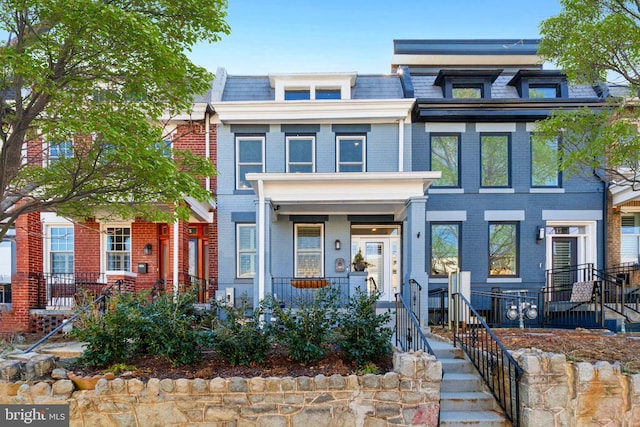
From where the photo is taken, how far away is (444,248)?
1183 cm

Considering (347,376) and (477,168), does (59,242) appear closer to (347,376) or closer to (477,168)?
(347,376)

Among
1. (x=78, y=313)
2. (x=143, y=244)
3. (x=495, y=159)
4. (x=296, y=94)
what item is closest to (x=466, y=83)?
(x=495, y=159)

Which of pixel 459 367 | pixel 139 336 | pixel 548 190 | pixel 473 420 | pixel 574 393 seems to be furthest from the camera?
pixel 548 190

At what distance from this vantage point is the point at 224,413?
4.93 metres

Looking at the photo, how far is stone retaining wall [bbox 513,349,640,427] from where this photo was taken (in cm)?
478

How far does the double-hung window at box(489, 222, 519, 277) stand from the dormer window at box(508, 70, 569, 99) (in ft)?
13.4

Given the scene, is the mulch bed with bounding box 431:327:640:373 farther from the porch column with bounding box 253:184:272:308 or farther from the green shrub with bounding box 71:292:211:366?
the green shrub with bounding box 71:292:211:366

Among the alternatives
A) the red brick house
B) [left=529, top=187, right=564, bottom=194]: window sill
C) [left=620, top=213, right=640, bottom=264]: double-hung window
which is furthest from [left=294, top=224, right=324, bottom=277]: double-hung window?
[left=620, top=213, right=640, bottom=264]: double-hung window

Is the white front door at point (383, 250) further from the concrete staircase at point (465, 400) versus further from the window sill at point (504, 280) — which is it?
Answer: the concrete staircase at point (465, 400)

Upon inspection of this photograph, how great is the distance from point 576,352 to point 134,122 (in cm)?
757

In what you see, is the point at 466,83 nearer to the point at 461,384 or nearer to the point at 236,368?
the point at 461,384

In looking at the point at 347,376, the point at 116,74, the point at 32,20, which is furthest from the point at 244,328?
the point at 32,20

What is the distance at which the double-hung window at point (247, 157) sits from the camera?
11844mm

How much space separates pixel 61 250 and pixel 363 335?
1014cm
